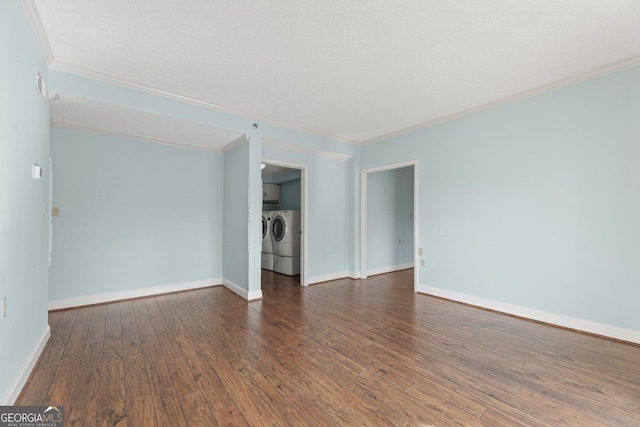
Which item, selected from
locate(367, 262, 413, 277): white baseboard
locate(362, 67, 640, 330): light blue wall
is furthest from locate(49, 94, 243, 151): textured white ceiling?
locate(367, 262, 413, 277): white baseboard

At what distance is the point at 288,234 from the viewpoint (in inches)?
211

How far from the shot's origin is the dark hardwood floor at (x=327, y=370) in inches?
62.7

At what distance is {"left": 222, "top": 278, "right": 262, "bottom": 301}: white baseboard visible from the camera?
3.78m

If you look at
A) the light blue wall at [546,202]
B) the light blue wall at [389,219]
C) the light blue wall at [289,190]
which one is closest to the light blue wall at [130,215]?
the light blue wall at [289,190]

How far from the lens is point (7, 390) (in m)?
1.58

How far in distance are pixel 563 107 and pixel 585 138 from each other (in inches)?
16.1

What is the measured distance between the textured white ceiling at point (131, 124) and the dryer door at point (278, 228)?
1.90m

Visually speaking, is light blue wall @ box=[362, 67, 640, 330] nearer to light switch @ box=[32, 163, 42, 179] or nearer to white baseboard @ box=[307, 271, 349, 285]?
white baseboard @ box=[307, 271, 349, 285]

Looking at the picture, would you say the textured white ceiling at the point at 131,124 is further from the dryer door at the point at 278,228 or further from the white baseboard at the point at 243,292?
the white baseboard at the point at 243,292

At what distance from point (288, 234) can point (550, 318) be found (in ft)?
13.2

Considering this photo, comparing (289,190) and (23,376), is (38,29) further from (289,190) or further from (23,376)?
(289,190)

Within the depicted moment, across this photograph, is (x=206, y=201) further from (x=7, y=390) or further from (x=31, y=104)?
(x=7, y=390)

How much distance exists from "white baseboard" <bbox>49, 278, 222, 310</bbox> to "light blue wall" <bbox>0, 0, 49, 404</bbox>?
1.32 metres

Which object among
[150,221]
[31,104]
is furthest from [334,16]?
[150,221]
